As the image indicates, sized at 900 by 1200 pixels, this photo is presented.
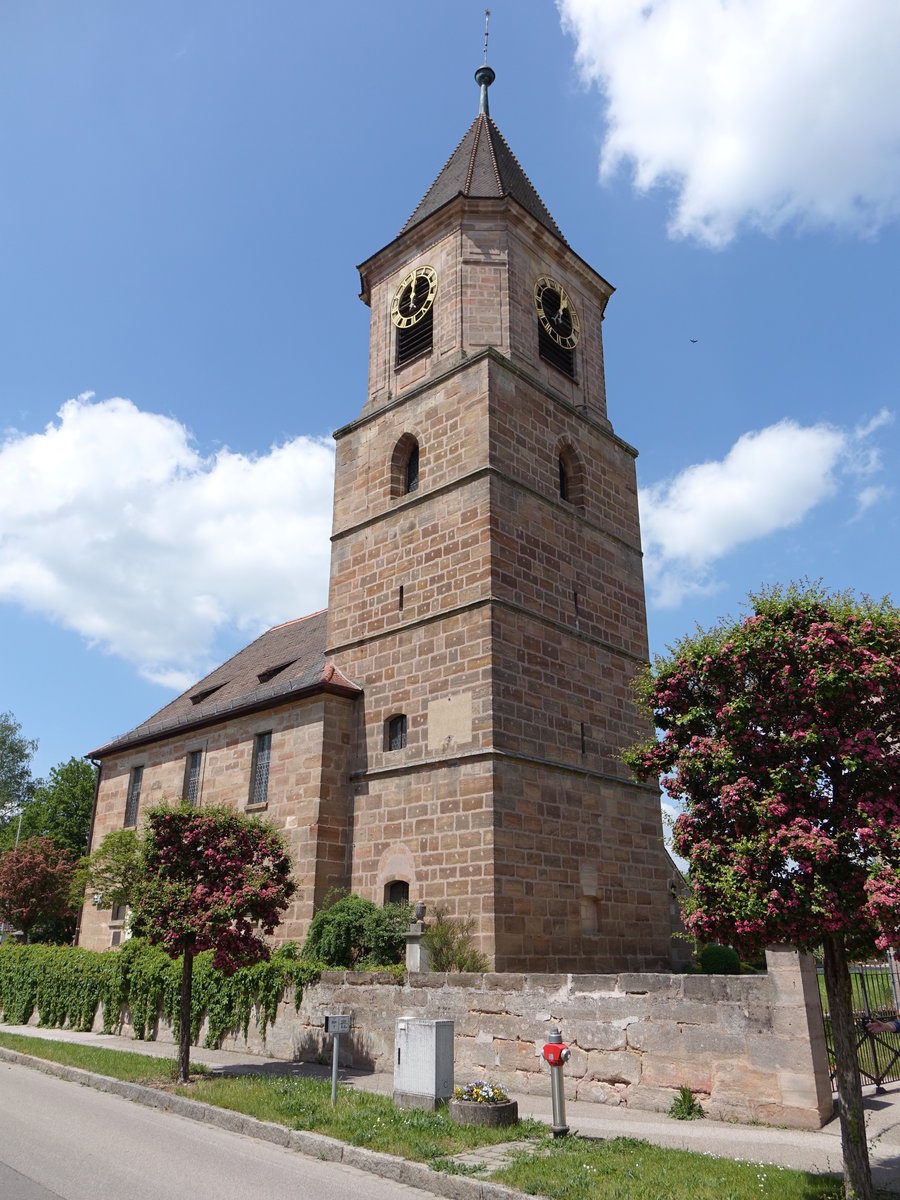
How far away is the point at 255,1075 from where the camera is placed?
39.0 feet

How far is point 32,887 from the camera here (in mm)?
27094

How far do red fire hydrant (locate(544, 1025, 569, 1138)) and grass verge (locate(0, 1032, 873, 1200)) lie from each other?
0.21m

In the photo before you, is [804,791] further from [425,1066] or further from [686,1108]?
[425,1066]

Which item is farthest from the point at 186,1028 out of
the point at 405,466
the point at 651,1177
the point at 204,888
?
the point at 405,466

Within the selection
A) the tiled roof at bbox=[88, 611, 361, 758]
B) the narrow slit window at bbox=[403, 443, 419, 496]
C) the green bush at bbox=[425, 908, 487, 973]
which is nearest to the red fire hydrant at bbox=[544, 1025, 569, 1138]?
the green bush at bbox=[425, 908, 487, 973]

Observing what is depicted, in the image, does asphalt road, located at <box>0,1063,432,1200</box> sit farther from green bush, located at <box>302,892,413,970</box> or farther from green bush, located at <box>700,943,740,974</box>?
green bush, located at <box>700,943,740,974</box>

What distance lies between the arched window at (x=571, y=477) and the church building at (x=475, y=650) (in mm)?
82

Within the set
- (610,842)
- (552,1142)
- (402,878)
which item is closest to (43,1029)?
(402,878)

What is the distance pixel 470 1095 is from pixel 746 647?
17.7 feet

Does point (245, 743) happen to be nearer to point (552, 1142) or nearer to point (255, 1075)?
point (255, 1075)

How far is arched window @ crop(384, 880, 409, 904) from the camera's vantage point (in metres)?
16.2

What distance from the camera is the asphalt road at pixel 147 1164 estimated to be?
21.7ft

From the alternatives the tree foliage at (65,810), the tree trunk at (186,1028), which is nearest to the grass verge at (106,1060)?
the tree trunk at (186,1028)

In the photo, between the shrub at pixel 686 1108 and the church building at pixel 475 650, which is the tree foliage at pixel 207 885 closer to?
the church building at pixel 475 650
